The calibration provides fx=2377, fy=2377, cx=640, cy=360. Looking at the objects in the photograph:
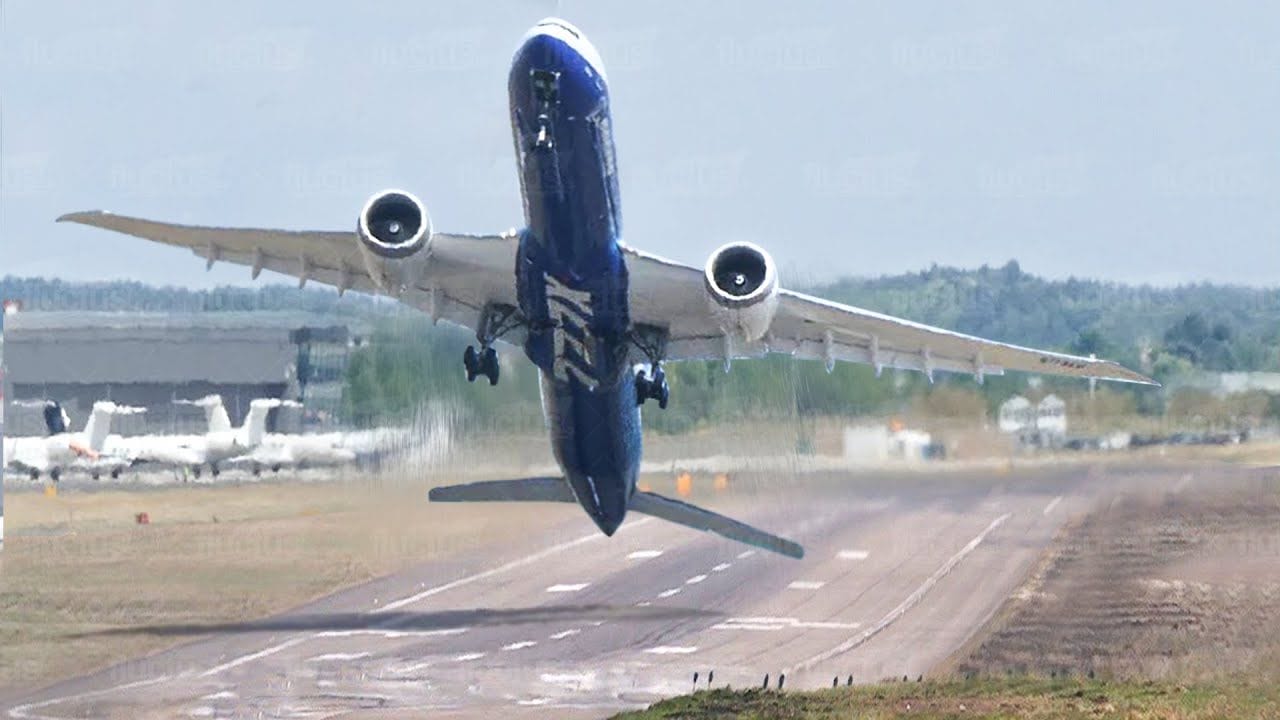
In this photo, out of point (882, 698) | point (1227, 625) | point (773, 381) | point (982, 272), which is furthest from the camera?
point (982, 272)

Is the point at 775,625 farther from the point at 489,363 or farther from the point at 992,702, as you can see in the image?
the point at 489,363

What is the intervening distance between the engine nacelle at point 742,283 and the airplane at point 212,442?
822 cm

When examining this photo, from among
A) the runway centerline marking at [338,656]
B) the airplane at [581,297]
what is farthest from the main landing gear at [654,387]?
the runway centerline marking at [338,656]

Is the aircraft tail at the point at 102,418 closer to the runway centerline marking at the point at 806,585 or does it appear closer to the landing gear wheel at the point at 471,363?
the landing gear wheel at the point at 471,363

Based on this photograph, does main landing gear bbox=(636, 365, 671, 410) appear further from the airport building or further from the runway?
the airport building

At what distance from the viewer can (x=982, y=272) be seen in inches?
1379

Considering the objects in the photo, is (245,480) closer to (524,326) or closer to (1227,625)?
(524,326)

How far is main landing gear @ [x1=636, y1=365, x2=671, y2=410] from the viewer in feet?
99.4

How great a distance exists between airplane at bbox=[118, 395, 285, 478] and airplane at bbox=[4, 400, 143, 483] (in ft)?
1.17

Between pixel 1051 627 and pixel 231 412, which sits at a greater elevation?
pixel 231 412

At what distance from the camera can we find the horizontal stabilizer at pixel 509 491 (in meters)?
31.8

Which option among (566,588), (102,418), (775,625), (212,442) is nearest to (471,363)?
(566,588)

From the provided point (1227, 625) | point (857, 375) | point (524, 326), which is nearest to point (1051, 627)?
point (1227, 625)

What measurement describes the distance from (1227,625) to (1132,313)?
244 inches
